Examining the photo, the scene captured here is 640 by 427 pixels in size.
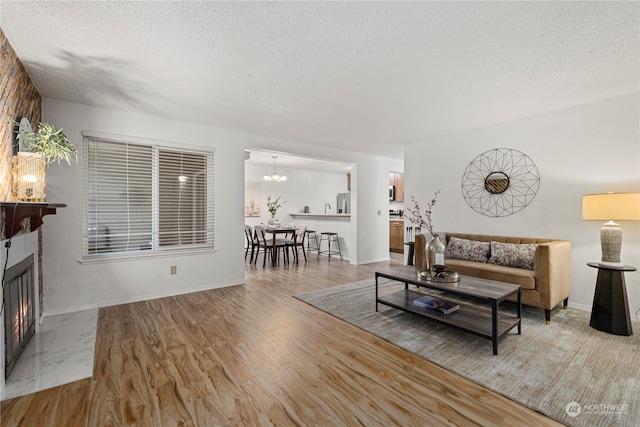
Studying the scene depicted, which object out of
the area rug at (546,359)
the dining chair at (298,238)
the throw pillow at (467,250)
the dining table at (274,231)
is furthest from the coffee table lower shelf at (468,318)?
the dining chair at (298,238)

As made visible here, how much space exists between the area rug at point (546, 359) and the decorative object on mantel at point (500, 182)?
4.75ft

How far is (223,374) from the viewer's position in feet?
6.81

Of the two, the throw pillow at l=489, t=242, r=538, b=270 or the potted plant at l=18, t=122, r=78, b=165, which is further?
the throw pillow at l=489, t=242, r=538, b=270

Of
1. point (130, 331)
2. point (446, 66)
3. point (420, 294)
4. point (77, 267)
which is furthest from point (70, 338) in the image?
point (446, 66)

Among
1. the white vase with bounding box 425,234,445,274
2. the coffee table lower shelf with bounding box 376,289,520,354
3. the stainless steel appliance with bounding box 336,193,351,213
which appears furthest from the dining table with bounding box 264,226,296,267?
the white vase with bounding box 425,234,445,274

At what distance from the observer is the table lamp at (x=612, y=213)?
2656 millimetres

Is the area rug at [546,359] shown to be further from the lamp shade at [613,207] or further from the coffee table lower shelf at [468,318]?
the lamp shade at [613,207]

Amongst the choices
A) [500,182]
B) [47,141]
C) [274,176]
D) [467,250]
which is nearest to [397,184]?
[274,176]

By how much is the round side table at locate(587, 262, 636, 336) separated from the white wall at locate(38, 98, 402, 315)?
14.2 ft

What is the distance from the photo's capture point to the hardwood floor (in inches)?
64.9

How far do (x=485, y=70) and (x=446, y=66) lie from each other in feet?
1.29

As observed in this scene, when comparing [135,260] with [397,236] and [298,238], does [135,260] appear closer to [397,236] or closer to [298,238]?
[298,238]

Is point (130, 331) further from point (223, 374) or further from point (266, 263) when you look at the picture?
point (266, 263)

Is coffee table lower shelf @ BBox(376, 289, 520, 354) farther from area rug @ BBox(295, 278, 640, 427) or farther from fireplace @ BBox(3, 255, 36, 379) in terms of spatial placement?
fireplace @ BBox(3, 255, 36, 379)
